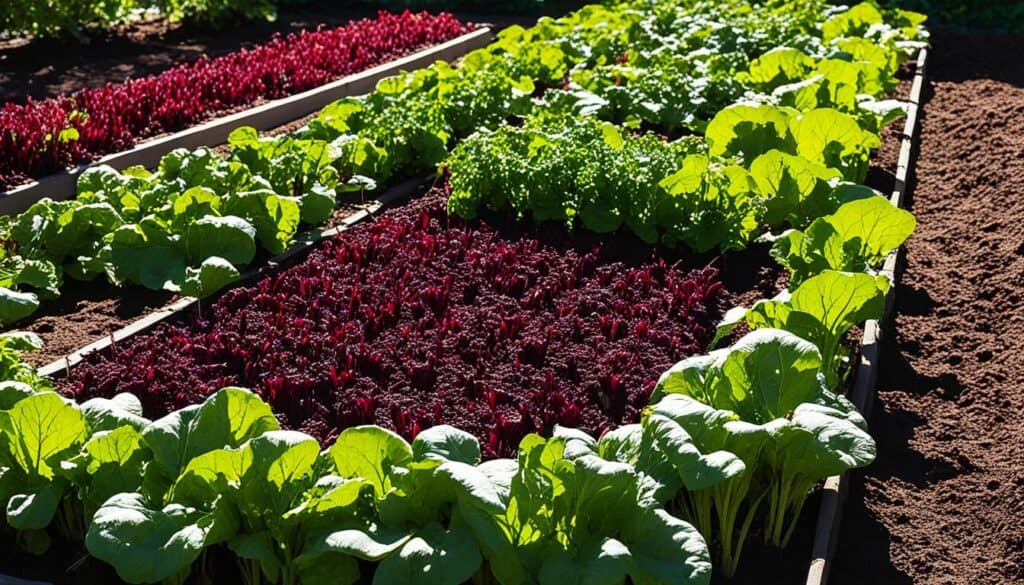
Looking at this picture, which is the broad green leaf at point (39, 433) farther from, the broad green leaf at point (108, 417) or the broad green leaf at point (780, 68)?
the broad green leaf at point (780, 68)

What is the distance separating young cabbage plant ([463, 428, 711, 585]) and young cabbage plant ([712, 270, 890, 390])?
4.92 feet

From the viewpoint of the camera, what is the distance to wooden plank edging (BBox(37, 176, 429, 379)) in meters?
5.86

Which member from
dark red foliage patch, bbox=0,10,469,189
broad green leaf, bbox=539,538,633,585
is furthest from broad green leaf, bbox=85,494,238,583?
dark red foliage patch, bbox=0,10,469,189

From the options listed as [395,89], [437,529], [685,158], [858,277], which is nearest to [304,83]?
[395,89]

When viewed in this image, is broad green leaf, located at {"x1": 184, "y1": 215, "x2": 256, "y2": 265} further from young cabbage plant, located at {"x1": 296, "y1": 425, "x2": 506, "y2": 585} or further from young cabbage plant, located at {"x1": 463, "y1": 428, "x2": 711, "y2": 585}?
young cabbage plant, located at {"x1": 463, "y1": 428, "x2": 711, "y2": 585}

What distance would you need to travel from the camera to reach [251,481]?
13.3 feet

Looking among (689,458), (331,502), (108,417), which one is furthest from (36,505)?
(689,458)

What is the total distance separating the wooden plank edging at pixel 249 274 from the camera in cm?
586

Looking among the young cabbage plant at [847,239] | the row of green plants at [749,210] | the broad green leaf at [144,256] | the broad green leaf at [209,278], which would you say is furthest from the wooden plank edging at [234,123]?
the young cabbage plant at [847,239]

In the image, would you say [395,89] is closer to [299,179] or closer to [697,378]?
[299,179]

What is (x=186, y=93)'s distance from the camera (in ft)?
33.6

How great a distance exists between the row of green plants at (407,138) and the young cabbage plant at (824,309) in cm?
154

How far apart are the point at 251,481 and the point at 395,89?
5.97 metres

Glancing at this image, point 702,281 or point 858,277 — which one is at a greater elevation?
point 858,277
